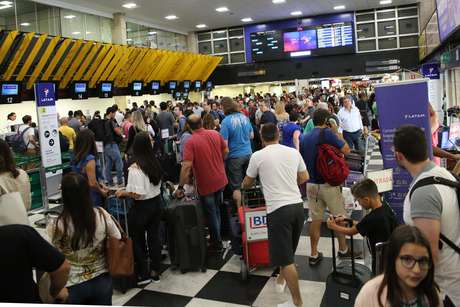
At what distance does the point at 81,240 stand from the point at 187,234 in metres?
1.77

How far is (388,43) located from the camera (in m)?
18.6

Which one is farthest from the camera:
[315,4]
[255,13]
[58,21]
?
[255,13]

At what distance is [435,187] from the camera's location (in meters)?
1.78

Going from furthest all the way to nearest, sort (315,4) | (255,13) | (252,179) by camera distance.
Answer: (255,13)
(315,4)
(252,179)

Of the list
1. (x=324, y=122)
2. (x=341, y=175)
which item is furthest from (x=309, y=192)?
(x=324, y=122)

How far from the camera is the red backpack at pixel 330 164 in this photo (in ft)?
12.8

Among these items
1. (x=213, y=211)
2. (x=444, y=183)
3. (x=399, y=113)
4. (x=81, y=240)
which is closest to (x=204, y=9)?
(x=213, y=211)

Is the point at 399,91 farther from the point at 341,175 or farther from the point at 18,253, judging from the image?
the point at 18,253

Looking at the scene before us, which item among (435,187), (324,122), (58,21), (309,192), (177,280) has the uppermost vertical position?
(58,21)

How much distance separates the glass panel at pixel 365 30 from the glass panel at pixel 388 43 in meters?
0.53

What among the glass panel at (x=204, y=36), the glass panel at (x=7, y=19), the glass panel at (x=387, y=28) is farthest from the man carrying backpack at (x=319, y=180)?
the glass panel at (x=204, y=36)

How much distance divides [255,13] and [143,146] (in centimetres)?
1530

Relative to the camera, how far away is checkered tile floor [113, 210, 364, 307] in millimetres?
3404

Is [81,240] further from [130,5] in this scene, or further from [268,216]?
[130,5]
